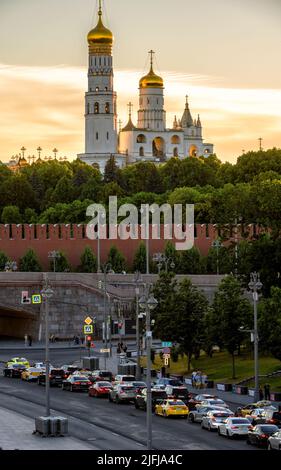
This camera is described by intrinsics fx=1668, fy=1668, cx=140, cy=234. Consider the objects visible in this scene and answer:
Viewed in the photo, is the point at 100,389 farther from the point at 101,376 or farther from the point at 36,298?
the point at 36,298

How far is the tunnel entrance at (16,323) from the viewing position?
117m

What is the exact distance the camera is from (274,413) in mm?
57281

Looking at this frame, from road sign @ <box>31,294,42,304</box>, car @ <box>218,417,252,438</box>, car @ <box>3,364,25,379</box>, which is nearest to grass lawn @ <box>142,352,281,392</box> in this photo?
car @ <box>3,364,25,379</box>

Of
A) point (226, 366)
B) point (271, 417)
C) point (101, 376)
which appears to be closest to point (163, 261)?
point (226, 366)

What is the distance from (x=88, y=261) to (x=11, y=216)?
4339 centimetres

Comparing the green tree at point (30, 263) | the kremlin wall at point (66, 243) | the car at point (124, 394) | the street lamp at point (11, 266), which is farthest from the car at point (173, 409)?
→ the kremlin wall at point (66, 243)

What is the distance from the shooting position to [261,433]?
172 ft

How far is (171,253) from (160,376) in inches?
2079

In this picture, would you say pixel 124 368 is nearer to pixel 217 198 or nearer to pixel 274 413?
pixel 274 413

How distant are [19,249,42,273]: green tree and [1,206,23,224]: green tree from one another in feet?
135

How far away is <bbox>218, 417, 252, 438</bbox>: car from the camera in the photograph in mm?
55081

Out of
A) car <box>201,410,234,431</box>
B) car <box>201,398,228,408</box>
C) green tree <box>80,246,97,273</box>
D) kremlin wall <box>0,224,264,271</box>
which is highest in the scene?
kremlin wall <box>0,224,264,271</box>

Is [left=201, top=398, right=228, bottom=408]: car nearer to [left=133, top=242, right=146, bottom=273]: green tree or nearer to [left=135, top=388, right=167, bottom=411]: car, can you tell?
[left=135, top=388, right=167, bottom=411]: car

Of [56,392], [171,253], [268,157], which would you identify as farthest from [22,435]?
[268,157]
